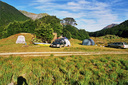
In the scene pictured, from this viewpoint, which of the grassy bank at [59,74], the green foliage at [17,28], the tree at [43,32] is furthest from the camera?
the green foliage at [17,28]

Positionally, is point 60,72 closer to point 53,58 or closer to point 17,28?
point 53,58

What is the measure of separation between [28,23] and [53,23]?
12255 mm

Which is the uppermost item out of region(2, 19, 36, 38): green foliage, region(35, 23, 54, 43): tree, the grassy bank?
region(2, 19, 36, 38): green foliage

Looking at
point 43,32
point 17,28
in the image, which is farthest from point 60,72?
point 17,28

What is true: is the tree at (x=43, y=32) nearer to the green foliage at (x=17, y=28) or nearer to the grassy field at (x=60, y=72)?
the green foliage at (x=17, y=28)

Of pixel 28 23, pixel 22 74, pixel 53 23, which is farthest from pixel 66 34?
pixel 22 74

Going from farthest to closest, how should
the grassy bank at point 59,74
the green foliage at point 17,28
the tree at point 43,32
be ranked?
the green foliage at point 17,28 < the tree at point 43,32 < the grassy bank at point 59,74

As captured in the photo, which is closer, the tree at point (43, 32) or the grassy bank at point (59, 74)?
the grassy bank at point (59, 74)

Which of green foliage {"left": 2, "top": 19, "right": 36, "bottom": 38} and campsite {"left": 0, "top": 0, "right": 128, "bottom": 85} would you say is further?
green foliage {"left": 2, "top": 19, "right": 36, "bottom": 38}

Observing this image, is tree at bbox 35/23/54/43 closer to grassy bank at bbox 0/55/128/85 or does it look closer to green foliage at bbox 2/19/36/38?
green foliage at bbox 2/19/36/38

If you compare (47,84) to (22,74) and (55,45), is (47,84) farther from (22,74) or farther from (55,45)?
(55,45)

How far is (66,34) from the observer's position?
46.1 metres

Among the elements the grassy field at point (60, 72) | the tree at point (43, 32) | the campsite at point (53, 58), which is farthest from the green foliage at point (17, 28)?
the grassy field at point (60, 72)

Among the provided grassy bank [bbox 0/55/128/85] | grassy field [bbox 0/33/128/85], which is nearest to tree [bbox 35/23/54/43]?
grassy field [bbox 0/33/128/85]
